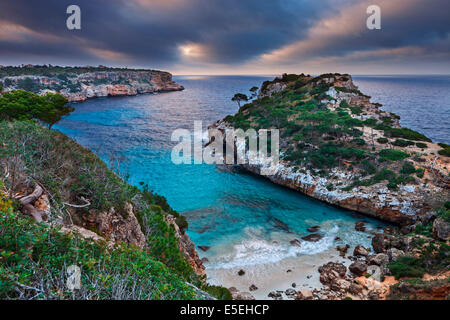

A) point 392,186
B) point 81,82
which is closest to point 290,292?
point 392,186

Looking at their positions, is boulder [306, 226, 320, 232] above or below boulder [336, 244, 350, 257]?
above

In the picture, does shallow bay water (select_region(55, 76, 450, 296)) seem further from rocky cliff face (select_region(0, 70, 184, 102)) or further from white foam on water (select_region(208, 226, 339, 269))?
rocky cliff face (select_region(0, 70, 184, 102))

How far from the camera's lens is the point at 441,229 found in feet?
53.8

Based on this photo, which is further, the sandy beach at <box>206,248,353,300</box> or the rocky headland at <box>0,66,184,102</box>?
the rocky headland at <box>0,66,184,102</box>

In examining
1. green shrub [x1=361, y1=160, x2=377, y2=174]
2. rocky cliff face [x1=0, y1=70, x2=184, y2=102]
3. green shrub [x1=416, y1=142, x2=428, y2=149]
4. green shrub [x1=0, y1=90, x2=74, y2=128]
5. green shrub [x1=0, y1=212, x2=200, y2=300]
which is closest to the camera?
green shrub [x1=0, y1=212, x2=200, y2=300]

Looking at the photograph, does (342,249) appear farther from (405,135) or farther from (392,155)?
(405,135)

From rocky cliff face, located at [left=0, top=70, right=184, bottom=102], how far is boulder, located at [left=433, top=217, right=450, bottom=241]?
106 metres

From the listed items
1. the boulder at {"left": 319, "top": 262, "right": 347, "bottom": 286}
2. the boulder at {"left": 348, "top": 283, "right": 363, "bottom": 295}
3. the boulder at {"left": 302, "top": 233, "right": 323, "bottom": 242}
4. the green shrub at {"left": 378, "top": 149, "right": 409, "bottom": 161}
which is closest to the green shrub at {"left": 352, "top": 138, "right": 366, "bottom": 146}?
the green shrub at {"left": 378, "top": 149, "right": 409, "bottom": 161}

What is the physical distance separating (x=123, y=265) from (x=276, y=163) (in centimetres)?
2868

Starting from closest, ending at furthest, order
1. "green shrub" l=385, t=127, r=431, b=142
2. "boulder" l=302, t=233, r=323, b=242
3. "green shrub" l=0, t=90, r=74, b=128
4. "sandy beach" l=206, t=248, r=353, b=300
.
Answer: "sandy beach" l=206, t=248, r=353, b=300
"green shrub" l=0, t=90, r=74, b=128
"boulder" l=302, t=233, r=323, b=242
"green shrub" l=385, t=127, r=431, b=142

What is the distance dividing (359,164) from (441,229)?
1167 cm

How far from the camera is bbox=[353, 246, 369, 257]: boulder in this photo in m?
18.0

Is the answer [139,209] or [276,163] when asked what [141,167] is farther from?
[139,209]

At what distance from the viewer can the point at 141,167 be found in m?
35.2
